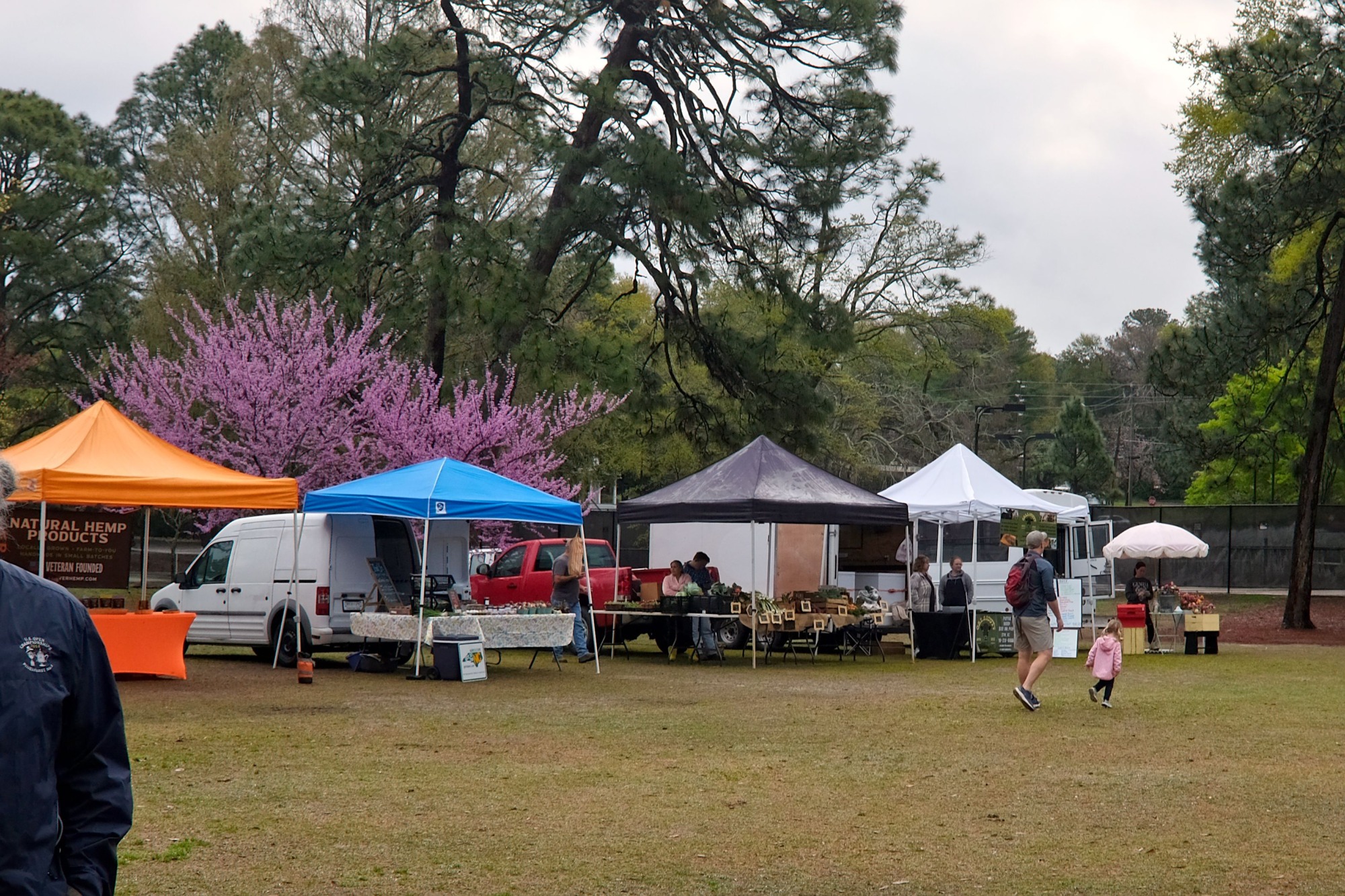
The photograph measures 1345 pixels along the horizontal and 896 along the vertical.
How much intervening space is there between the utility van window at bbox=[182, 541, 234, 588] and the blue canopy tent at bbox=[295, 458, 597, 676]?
101 inches

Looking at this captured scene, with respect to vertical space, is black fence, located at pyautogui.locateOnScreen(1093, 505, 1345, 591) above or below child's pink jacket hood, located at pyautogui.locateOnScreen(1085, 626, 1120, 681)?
above

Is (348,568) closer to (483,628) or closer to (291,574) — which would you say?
(291,574)

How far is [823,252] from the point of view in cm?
2823

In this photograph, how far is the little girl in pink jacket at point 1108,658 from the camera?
14672 mm

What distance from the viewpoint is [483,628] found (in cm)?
1736

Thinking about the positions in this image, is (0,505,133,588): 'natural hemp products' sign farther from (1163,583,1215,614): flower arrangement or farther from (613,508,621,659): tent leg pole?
(1163,583,1215,614): flower arrangement

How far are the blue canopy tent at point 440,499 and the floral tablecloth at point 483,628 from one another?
216 mm

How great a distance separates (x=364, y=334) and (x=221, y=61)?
2192 cm

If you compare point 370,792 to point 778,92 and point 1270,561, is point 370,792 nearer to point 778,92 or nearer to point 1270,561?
point 778,92

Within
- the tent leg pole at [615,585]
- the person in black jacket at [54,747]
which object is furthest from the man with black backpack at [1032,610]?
the person in black jacket at [54,747]

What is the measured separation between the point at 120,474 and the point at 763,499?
25.9 ft

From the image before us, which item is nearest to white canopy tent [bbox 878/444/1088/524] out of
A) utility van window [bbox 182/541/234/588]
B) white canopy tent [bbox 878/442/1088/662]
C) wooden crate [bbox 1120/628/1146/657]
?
white canopy tent [bbox 878/442/1088/662]

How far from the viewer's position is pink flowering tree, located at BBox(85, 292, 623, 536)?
2811cm

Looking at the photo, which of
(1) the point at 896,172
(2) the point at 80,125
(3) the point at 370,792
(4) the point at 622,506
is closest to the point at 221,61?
(2) the point at 80,125
